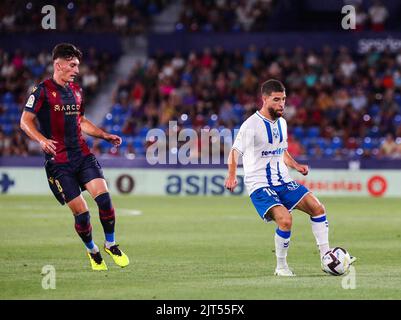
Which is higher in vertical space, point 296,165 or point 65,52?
point 65,52

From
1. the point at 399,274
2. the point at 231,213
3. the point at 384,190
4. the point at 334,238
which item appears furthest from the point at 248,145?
the point at 384,190

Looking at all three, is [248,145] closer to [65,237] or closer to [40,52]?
[65,237]

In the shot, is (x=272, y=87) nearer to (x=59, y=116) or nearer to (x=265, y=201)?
(x=265, y=201)

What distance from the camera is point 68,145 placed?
12391 mm

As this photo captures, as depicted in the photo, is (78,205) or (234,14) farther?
(234,14)

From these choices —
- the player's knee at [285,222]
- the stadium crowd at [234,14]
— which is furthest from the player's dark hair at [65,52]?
the stadium crowd at [234,14]

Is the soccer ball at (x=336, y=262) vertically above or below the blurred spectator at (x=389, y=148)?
below

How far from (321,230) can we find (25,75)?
80.3 ft

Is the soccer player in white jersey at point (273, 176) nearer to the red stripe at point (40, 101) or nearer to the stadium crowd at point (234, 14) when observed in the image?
the red stripe at point (40, 101)

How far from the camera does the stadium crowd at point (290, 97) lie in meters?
30.2

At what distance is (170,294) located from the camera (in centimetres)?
1033

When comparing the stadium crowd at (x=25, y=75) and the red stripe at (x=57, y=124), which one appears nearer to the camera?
the red stripe at (x=57, y=124)

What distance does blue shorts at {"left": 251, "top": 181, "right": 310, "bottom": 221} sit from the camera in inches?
466

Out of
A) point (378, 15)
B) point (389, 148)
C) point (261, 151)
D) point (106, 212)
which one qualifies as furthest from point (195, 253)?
point (378, 15)
